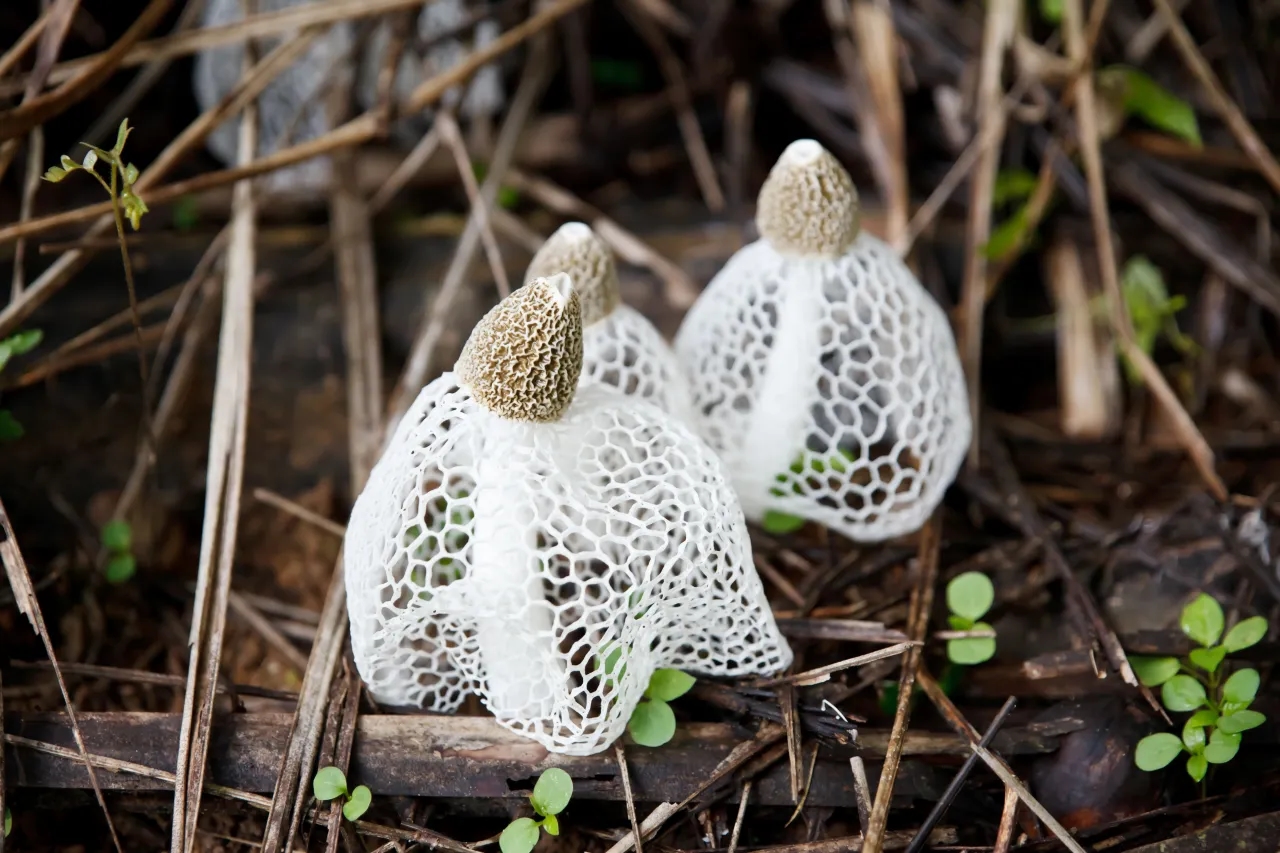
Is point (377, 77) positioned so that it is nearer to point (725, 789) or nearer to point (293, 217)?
point (293, 217)

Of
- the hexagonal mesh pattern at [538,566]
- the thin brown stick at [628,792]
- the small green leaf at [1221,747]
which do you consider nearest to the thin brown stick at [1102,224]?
the small green leaf at [1221,747]

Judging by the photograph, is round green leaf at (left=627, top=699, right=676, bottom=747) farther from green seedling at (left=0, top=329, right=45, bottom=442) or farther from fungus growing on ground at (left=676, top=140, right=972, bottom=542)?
green seedling at (left=0, top=329, right=45, bottom=442)

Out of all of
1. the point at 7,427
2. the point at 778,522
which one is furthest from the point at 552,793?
the point at 7,427

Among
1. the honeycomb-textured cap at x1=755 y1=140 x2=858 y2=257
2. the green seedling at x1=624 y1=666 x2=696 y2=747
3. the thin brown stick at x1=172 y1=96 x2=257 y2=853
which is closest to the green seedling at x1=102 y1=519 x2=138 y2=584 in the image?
the thin brown stick at x1=172 y1=96 x2=257 y2=853

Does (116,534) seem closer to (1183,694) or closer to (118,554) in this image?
(118,554)

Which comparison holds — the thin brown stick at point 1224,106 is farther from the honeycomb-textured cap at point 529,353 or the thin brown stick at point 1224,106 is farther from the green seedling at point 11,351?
the green seedling at point 11,351

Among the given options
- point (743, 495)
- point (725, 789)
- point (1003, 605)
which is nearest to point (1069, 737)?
point (1003, 605)

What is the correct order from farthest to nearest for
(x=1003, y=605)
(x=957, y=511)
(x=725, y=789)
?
(x=957, y=511)
(x=1003, y=605)
(x=725, y=789)
